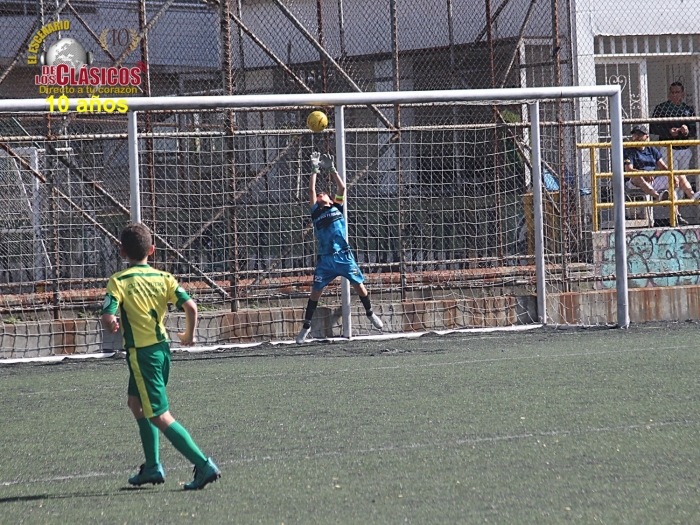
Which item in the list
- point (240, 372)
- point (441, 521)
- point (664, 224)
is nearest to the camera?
point (441, 521)

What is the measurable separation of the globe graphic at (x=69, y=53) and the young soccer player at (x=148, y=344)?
11.7 m

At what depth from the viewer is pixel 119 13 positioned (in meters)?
20.4

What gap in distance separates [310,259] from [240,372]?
3.34 metres

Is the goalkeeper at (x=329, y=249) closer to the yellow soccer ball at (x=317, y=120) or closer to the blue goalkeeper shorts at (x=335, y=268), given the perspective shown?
the blue goalkeeper shorts at (x=335, y=268)

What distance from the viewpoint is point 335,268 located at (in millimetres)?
11586

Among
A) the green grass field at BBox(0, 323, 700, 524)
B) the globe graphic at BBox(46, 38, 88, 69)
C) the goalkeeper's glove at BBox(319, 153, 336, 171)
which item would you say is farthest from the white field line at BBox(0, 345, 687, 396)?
the globe graphic at BBox(46, 38, 88, 69)

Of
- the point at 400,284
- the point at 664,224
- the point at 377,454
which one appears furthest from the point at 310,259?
the point at 377,454

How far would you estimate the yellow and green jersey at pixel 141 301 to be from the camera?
5289mm

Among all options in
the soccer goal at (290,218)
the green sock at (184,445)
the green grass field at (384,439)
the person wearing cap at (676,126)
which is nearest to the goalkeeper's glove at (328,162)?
the soccer goal at (290,218)

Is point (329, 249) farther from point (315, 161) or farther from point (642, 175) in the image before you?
point (642, 175)

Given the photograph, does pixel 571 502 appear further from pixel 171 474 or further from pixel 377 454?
pixel 171 474

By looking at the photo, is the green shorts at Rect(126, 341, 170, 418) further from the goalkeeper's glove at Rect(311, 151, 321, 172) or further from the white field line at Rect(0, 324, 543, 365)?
the goalkeeper's glove at Rect(311, 151, 321, 172)

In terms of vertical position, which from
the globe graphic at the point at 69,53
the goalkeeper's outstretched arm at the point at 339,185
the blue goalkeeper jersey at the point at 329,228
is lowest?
the blue goalkeeper jersey at the point at 329,228

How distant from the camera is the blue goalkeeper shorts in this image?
11.6 meters
